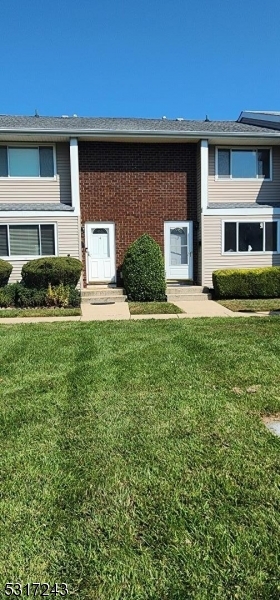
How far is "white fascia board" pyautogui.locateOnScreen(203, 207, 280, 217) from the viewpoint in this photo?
1472 cm

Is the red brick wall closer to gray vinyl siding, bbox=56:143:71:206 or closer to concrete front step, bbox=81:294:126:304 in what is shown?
gray vinyl siding, bbox=56:143:71:206

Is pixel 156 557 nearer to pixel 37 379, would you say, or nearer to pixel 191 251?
pixel 37 379

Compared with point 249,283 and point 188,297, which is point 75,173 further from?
point 249,283

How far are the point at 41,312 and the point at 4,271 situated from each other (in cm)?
263

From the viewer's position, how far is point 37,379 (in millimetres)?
4855

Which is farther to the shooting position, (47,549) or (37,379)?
(37,379)

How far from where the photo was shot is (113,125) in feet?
50.9

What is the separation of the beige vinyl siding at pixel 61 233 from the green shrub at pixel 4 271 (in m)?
0.70

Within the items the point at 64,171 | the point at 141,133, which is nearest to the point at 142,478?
the point at 141,133

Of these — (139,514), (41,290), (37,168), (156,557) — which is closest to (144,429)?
(139,514)

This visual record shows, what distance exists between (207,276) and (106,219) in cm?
408

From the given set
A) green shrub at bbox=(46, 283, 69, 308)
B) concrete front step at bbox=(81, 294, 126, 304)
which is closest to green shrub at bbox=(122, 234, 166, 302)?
concrete front step at bbox=(81, 294, 126, 304)

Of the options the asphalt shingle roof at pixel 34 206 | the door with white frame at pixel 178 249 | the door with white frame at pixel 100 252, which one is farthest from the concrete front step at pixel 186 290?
the asphalt shingle roof at pixel 34 206

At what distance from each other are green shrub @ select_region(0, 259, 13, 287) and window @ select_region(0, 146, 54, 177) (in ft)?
11.2
